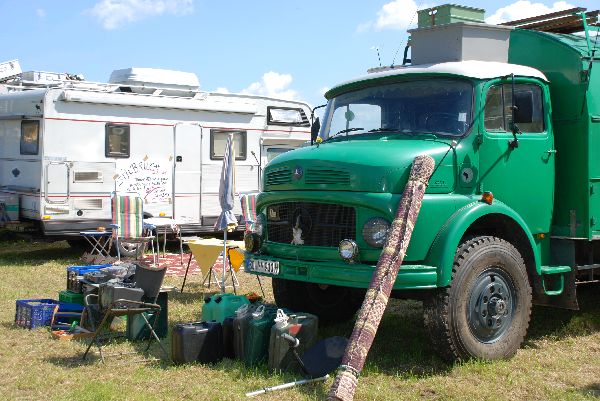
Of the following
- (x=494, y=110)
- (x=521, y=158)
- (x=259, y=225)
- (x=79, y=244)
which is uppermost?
(x=494, y=110)

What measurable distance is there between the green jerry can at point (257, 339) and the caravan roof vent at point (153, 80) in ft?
26.7

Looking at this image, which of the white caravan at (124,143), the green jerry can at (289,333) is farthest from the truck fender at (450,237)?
the white caravan at (124,143)

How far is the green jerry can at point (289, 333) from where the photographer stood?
6.01 meters

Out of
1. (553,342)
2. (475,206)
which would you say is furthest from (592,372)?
(475,206)

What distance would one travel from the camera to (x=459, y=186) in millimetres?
6371

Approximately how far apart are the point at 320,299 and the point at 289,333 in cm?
157

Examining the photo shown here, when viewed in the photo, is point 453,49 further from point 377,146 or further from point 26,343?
point 26,343

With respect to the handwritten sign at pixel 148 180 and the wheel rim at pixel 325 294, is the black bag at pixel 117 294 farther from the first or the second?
the handwritten sign at pixel 148 180

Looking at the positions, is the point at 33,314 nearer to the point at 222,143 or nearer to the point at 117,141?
the point at 117,141

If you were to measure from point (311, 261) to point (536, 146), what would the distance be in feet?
7.65

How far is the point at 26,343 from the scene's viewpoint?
23.2ft

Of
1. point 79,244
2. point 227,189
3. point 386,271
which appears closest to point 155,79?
point 79,244

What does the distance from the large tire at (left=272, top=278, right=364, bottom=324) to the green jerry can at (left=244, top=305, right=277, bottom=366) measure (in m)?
1.16

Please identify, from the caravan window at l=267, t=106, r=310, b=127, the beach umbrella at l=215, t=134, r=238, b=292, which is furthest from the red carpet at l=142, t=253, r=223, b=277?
the caravan window at l=267, t=106, r=310, b=127
